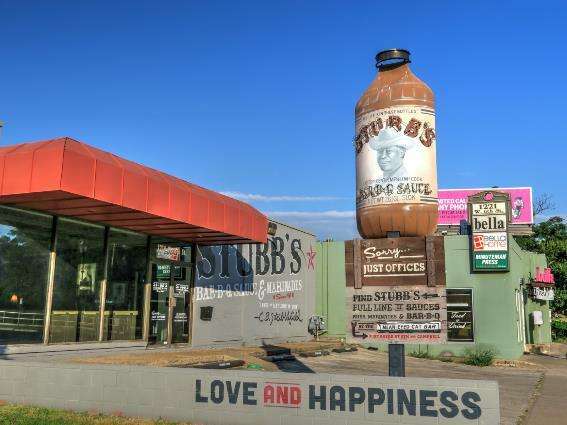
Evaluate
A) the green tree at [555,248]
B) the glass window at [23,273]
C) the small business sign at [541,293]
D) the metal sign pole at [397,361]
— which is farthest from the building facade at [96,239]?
the green tree at [555,248]

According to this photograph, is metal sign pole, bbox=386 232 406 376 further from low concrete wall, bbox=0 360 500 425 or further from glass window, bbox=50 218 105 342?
glass window, bbox=50 218 105 342

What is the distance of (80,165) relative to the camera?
10367mm

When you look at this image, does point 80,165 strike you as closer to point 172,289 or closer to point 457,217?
point 172,289

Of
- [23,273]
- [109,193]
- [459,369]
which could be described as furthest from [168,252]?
[459,369]

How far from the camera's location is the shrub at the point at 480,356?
66.6 ft

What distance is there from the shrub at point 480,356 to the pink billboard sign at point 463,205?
660 inches

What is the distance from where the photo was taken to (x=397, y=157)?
360 inches

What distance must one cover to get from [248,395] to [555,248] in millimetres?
41604

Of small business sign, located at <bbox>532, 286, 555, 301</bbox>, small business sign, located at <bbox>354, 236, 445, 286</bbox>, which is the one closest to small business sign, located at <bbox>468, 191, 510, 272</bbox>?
small business sign, located at <bbox>532, 286, 555, 301</bbox>

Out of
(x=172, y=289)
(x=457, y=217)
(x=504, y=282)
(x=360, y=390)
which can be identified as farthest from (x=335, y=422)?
(x=457, y=217)

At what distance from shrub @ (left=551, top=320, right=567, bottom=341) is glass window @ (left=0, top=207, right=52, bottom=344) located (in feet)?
111

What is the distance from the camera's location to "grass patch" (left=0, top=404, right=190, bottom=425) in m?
8.08

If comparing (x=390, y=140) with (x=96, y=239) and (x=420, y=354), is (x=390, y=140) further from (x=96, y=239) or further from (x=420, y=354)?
(x=420, y=354)

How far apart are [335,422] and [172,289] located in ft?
34.1
